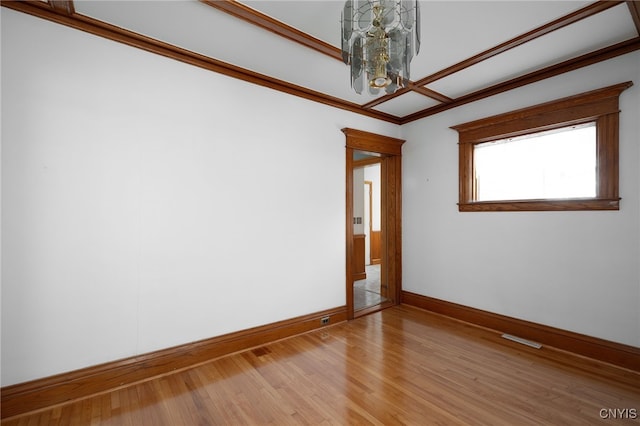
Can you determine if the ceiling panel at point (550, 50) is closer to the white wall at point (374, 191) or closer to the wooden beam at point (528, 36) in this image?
A: the wooden beam at point (528, 36)

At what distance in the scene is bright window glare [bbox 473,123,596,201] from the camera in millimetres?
2861

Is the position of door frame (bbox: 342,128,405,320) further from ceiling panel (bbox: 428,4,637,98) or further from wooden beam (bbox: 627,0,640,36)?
wooden beam (bbox: 627,0,640,36)

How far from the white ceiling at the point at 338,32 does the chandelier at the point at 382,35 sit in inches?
16.8

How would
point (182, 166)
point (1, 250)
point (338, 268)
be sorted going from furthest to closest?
point (338, 268) < point (182, 166) < point (1, 250)

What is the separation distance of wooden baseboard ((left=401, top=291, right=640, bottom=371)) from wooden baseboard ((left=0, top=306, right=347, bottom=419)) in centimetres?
218

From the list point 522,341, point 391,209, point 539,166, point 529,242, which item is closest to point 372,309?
point 391,209

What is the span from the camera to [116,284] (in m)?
2.30

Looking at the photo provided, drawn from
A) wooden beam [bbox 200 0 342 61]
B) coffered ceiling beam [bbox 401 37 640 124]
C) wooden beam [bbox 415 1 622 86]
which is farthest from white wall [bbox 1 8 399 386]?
coffered ceiling beam [bbox 401 37 640 124]

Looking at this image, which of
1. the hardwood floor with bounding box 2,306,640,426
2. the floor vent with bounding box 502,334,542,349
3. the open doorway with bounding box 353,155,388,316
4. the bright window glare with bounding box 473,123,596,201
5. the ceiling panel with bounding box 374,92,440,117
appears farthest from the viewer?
the open doorway with bounding box 353,155,388,316

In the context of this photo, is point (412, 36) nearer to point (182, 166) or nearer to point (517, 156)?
point (182, 166)

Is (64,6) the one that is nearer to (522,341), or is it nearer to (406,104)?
(406,104)

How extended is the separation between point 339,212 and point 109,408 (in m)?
2.89

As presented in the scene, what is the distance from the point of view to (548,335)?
2.97 meters

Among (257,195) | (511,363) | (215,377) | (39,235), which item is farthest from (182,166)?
(511,363)
